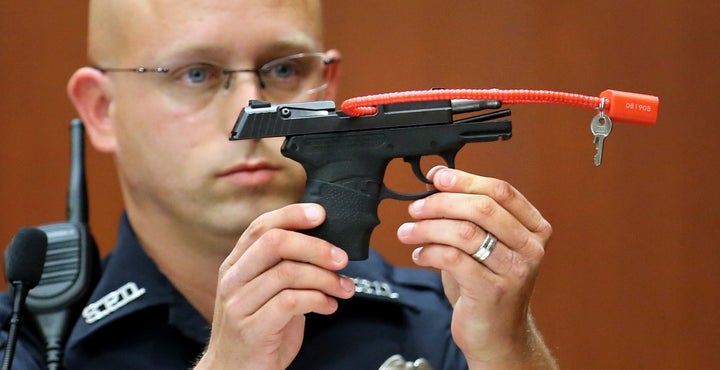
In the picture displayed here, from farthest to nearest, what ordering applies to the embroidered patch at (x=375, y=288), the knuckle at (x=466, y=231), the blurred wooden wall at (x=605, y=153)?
the blurred wooden wall at (x=605, y=153), the embroidered patch at (x=375, y=288), the knuckle at (x=466, y=231)

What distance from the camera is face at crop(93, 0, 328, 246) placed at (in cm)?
153

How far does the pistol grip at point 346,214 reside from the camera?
118 cm

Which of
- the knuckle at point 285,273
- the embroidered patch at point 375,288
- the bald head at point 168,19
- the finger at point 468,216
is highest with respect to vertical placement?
the bald head at point 168,19

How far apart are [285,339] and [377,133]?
1.02 feet

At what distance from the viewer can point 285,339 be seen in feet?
4.27

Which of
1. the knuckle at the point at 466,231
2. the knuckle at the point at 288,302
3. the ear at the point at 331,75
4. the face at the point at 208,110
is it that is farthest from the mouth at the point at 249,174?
the knuckle at the point at 466,231

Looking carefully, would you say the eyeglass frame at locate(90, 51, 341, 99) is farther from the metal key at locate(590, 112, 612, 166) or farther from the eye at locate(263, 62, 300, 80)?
the metal key at locate(590, 112, 612, 166)

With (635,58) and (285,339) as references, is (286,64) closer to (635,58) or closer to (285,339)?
(285,339)

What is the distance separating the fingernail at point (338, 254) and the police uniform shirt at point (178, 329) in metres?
0.45

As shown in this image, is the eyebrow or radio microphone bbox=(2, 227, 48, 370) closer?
radio microphone bbox=(2, 227, 48, 370)

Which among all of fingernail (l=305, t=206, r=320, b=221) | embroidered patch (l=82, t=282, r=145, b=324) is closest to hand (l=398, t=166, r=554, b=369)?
fingernail (l=305, t=206, r=320, b=221)

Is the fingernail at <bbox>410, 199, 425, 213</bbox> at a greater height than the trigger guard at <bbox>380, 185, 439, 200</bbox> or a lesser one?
lesser

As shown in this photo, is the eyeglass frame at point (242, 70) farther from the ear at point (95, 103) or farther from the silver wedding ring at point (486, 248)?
the silver wedding ring at point (486, 248)

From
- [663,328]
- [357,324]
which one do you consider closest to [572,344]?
[663,328]
